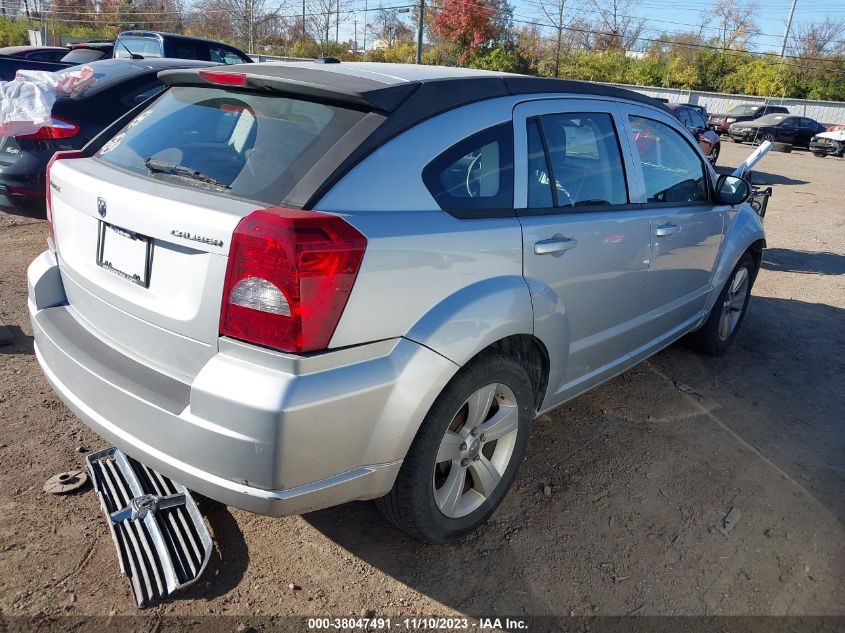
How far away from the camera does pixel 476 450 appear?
103 inches

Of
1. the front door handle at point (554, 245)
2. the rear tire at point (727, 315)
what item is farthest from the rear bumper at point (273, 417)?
the rear tire at point (727, 315)

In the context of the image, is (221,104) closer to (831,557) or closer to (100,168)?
(100,168)

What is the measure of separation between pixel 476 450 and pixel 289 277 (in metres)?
1.15

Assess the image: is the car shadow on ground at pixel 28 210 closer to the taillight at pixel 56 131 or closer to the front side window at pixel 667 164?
the taillight at pixel 56 131

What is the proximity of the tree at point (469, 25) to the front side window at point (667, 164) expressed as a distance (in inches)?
1411

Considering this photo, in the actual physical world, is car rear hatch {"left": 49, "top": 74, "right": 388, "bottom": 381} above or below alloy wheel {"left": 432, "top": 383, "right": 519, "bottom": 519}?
above

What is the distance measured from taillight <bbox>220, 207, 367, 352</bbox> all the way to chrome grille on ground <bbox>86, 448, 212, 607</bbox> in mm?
971

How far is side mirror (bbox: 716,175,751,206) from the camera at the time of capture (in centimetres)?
414

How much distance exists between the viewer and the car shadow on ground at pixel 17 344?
13.1 ft

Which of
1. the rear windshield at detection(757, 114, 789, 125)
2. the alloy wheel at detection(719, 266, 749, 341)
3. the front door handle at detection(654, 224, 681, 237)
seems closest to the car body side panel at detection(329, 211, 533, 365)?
the front door handle at detection(654, 224, 681, 237)

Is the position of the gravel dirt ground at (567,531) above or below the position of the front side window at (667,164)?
below

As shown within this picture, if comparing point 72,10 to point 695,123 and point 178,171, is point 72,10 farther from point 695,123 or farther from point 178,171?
point 178,171

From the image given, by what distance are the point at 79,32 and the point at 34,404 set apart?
159ft

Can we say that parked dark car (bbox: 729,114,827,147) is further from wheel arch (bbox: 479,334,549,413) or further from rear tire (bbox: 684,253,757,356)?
wheel arch (bbox: 479,334,549,413)
